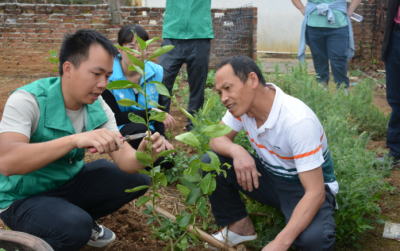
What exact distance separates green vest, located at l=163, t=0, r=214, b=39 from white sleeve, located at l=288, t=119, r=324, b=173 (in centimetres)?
235

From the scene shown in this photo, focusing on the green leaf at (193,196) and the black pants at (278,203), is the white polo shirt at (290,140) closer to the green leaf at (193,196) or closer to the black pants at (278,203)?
the black pants at (278,203)

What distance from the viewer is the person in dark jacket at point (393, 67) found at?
2.98 m

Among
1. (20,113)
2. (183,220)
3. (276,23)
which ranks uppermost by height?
(276,23)

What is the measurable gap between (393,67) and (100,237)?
2782 millimetres

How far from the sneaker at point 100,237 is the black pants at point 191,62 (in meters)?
1.79

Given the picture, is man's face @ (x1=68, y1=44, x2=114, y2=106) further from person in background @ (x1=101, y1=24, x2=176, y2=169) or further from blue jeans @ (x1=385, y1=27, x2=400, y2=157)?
blue jeans @ (x1=385, y1=27, x2=400, y2=157)

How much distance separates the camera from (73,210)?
1769 millimetres

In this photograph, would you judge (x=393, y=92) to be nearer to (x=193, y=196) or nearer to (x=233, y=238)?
(x=233, y=238)

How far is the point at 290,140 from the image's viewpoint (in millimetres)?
1722

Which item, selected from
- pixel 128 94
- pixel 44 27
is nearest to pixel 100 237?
pixel 128 94

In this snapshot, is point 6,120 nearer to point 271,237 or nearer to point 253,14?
point 271,237

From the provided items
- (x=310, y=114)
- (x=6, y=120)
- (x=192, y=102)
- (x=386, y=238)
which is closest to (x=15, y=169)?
(x=6, y=120)

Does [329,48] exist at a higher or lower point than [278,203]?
higher

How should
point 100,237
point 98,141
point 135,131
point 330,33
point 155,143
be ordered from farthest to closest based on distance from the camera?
point 330,33 < point 135,131 < point 100,237 < point 155,143 < point 98,141
